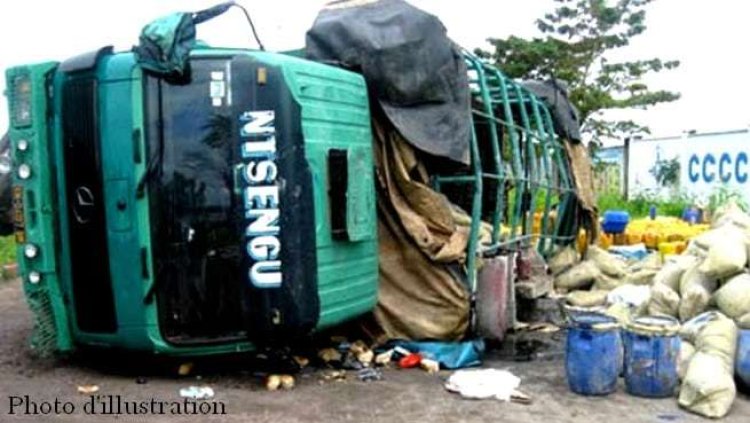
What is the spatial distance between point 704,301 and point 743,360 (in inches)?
41.1

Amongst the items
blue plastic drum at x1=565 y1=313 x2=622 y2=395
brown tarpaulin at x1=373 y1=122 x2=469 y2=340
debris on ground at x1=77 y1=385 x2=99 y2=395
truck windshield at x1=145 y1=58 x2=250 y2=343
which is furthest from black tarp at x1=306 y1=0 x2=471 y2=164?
debris on ground at x1=77 y1=385 x2=99 y2=395

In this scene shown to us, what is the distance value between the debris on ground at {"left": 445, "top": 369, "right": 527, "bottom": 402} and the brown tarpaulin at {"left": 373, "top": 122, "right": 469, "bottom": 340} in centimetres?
68

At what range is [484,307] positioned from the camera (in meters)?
6.09

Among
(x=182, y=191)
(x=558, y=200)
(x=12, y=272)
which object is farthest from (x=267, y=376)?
(x=12, y=272)

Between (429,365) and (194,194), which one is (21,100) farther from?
(429,365)

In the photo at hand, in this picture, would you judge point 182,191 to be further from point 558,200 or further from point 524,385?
point 558,200

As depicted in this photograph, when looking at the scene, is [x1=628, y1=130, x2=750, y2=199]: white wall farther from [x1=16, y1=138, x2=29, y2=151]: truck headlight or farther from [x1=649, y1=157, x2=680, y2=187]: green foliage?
[x1=16, y1=138, x2=29, y2=151]: truck headlight

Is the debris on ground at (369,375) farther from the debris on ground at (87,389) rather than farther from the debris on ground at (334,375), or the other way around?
the debris on ground at (87,389)

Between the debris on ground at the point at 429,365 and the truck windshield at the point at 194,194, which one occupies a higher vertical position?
the truck windshield at the point at 194,194

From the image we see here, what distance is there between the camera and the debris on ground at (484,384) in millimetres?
4996

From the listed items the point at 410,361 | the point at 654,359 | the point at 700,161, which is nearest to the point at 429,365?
the point at 410,361

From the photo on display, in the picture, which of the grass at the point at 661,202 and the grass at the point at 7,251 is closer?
the grass at the point at 7,251

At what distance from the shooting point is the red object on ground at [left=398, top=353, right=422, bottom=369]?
570cm

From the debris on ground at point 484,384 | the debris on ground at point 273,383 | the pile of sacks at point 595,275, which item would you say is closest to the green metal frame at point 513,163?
the pile of sacks at point 595,275
